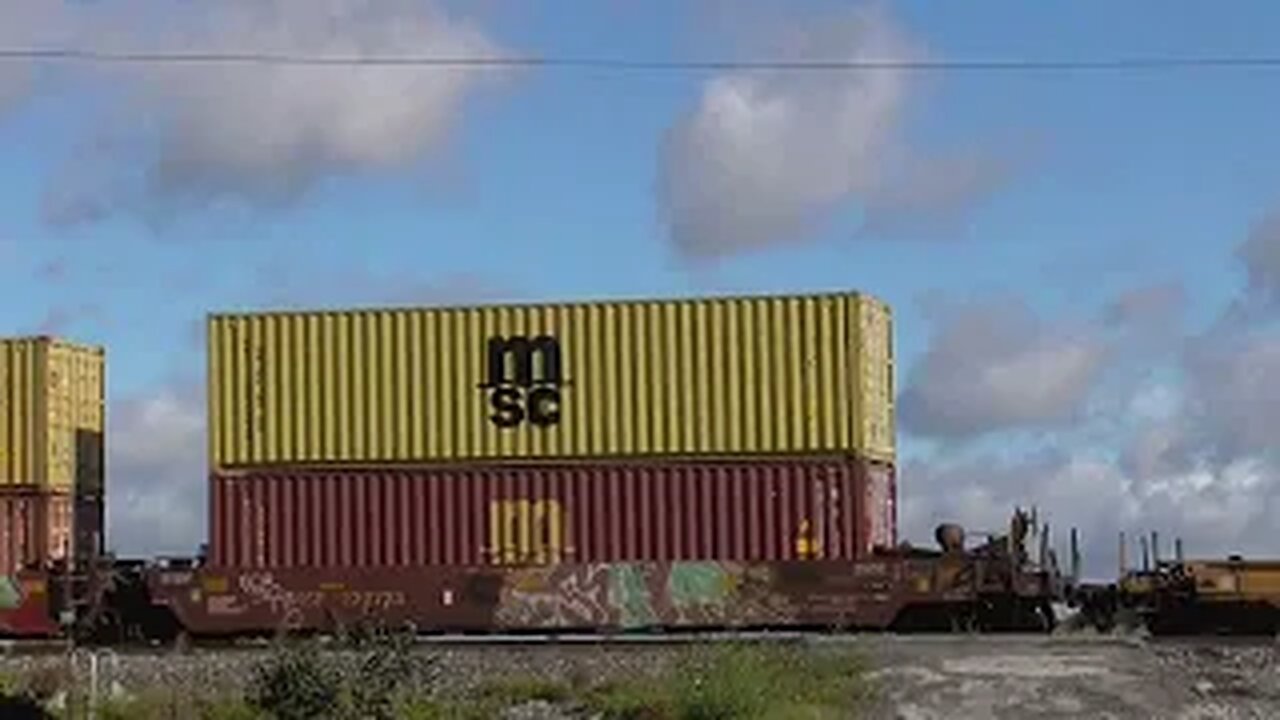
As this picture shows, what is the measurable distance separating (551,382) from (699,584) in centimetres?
331

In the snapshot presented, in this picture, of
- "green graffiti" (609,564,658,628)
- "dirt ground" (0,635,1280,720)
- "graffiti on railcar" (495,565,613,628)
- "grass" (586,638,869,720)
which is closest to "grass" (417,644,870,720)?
"grass" (586,638,869,720)

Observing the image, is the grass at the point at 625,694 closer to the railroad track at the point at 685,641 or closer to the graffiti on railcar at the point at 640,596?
the railroad track at the point at 685,641

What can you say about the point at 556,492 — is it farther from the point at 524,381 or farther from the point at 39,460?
the point at 39,460

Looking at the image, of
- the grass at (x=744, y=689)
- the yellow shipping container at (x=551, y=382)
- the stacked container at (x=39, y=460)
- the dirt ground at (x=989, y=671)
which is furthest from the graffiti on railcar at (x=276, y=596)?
the grass at (x=744, y=689)

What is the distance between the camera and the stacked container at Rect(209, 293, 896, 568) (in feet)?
97.7

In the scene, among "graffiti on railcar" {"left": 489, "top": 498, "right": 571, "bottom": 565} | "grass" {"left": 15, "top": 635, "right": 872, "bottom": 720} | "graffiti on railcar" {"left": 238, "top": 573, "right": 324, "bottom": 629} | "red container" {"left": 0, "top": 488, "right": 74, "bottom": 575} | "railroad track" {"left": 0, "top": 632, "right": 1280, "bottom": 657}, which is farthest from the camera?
"red container" {"left": 0, "top": 488, "right": 74, "bottom": 575}

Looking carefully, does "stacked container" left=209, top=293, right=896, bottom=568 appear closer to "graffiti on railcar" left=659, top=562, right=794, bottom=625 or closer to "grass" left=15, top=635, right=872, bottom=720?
"graffiti on railcar" left=659, top=562, right=794, bottom=625

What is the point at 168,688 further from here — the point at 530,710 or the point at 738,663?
the point at 738,663

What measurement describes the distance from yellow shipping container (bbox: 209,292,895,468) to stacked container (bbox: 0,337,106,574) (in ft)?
10.2

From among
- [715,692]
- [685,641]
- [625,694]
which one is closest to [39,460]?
[685,641]

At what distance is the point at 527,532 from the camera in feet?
98.7

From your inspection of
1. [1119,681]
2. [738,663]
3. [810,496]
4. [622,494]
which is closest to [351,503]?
[622,494]

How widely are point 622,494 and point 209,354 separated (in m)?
5.99

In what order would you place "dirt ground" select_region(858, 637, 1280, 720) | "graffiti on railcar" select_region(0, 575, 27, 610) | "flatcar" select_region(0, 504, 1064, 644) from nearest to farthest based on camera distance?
"dirt ground" select_region(858, 637, 1280, 720) < "flatcar" select_region(0, 504, 1064, 644) < "graffiti on railcar" select_region(0, 575, 27, 610)
